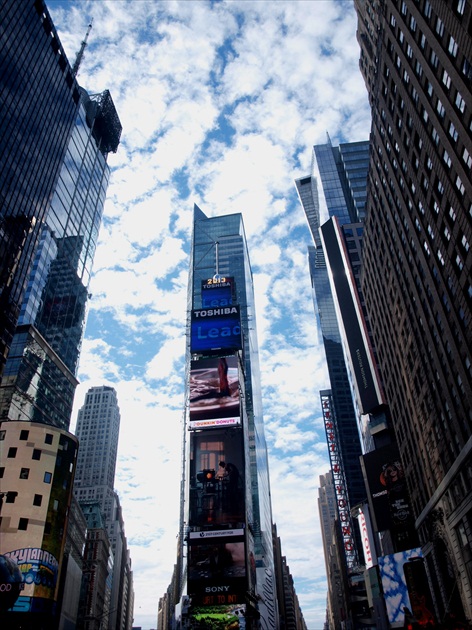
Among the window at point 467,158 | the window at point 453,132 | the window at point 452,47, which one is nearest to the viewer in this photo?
the window at point 467,158

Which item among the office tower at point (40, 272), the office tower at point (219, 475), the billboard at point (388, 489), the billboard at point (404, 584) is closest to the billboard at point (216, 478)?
the office tower at point (219, 475)

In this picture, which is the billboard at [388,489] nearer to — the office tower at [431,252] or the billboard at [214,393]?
the office tower at [431,252]

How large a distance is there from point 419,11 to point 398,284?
30.0 m

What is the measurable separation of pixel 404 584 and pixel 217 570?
1000 inches

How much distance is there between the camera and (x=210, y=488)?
3172 inches

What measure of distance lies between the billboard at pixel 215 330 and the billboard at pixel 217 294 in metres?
8.98

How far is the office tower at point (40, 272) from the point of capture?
51.3 meters

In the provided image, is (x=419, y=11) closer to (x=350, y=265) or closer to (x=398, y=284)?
(x=398, y=284)

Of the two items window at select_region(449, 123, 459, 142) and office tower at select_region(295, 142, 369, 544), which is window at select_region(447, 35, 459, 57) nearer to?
window at select_region(449, 123, 459, 142)

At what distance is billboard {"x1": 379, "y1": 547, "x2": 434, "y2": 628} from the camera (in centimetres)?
6034

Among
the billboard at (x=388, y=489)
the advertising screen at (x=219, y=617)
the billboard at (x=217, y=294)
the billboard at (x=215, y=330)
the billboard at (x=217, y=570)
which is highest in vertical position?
the billboard at (x=217, y=294)

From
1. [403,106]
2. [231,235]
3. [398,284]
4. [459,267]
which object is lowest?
[459,267]

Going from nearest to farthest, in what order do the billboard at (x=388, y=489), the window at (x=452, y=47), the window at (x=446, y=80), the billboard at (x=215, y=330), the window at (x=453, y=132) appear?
1. the window at (x=452, y=47)
2. the window at (x=453, y=132)
3. the window at (x=446, y=80)
4. the billboard at (x=388, y=489)
5. the billboard at (x=215, y=330)

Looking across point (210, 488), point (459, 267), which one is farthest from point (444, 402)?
point (210, 488)
